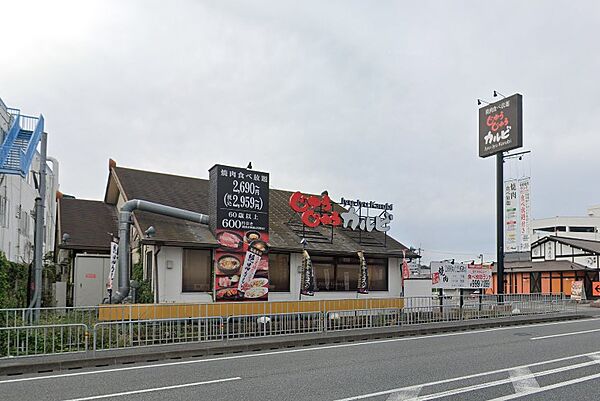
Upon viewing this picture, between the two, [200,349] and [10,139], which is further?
[10,139]

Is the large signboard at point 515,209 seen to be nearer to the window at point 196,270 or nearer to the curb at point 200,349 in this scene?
the curb at point 200,349

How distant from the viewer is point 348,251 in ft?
83.9

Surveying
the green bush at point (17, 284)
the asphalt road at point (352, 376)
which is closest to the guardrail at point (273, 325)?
the asphalt road at point (352, 376)

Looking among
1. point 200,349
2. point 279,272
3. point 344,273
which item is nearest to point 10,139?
point 279,272

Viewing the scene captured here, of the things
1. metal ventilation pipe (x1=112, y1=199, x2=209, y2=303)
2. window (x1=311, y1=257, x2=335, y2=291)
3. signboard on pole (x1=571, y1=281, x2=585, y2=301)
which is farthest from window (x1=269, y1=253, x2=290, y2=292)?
signboard on pole (x1=571, y1=281, x2=585, y2=301)

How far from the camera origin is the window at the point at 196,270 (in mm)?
21250

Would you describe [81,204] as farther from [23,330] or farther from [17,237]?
[23,330]

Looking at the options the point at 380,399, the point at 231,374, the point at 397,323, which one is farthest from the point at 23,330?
the point at 397,323

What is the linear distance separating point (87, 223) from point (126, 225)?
788 centimetres

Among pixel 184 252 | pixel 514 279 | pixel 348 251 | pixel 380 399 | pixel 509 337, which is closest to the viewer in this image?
pixel 380 399

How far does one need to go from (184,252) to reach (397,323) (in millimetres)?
8243

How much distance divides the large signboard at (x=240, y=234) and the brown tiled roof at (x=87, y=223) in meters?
8.21

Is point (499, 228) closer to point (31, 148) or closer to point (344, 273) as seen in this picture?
point (344, 273)

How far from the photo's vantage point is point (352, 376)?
34.0 ft
